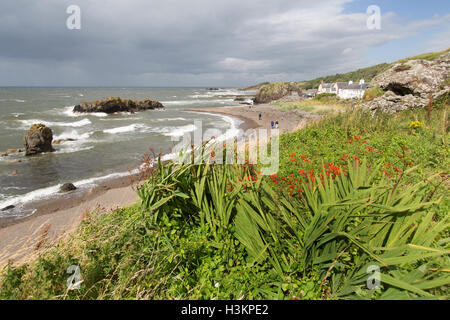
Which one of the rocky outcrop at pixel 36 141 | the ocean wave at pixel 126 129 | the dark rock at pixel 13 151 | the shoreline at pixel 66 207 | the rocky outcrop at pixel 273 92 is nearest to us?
the shoreline at pixel 66 207

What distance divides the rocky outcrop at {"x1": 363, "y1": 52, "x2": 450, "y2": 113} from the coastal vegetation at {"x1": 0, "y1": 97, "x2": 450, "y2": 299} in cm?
869

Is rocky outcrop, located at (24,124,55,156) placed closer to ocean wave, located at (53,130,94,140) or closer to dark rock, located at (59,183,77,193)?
ocean wave, located at (53,130,94,140)

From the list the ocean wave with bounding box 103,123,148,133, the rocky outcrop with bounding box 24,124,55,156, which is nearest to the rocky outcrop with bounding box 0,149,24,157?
the rocky outcrop with bounding box 24,124,55,156

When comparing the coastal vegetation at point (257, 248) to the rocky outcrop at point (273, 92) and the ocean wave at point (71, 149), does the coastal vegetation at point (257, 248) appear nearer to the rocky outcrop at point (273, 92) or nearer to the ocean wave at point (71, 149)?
the ocean wave at point (71, 149)

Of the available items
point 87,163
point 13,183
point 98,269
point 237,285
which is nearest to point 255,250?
point 237,285

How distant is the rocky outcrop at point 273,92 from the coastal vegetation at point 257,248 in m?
71.2

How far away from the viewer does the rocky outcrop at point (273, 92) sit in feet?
233

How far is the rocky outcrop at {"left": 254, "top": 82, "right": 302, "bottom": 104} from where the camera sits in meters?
71.1

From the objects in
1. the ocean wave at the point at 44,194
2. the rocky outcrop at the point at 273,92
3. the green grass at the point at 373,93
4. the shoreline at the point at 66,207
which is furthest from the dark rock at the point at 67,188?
the rocky outcrop at the point at 273,92

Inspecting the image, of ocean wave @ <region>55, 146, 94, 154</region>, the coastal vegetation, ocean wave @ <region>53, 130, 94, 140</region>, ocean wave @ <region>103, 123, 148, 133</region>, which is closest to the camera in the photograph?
the coastal vegetation

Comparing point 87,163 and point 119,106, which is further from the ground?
point 119,106

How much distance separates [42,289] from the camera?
73.6 inches
